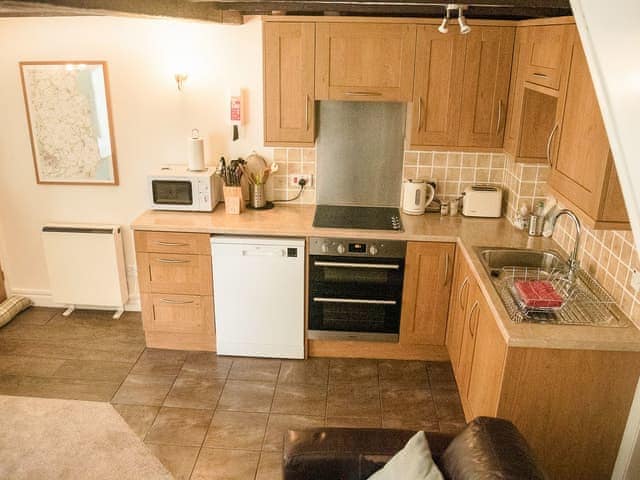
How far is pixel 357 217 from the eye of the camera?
146 inches

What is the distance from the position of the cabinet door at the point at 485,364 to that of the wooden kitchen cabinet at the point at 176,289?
5.60 feet

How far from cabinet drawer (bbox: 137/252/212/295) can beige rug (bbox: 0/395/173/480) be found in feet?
2.68

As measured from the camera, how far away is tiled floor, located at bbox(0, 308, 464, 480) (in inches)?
116

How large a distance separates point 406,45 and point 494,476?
251 cm

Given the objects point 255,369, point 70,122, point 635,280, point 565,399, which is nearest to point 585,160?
point 635,280

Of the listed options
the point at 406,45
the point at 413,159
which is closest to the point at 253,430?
the point at 413,159

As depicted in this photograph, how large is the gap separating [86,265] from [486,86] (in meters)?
3.11

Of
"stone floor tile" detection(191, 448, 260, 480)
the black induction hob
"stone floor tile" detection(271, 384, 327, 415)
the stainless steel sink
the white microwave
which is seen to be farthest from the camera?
the white microwave

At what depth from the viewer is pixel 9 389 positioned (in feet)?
11.1

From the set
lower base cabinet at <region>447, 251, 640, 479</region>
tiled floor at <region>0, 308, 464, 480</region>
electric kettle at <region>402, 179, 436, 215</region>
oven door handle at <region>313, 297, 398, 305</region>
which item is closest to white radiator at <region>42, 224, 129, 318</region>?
tiled floor at <region>0, 308, 464, 480</region>

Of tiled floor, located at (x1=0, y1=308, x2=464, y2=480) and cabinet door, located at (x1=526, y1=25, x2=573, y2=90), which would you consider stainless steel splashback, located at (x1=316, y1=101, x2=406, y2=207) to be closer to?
cabinet door, located at (x1=526, y1=25, x2=573, y2=90)

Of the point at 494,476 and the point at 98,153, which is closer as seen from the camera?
the point at 494,476

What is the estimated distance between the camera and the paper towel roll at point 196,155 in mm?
3705

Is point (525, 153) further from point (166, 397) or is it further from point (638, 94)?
point (166, 397)
